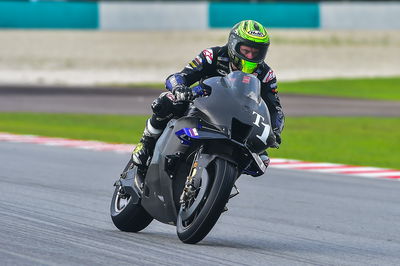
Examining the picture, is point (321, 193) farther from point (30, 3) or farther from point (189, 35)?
point (189, 35)

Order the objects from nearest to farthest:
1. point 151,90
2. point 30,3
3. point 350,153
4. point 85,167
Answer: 1. point 85,167
2. point 350,153
3. point 151,90
4. point 30,3

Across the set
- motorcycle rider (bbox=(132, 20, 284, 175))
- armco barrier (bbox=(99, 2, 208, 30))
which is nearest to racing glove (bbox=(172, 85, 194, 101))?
motorcycle rider (bbox=(132, 20, 284, 175))

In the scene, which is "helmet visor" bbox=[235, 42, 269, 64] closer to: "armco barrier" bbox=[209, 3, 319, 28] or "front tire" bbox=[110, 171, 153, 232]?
"front tire" bbox=[110, 171, 153, 232]

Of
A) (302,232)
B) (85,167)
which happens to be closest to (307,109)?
(85,167)

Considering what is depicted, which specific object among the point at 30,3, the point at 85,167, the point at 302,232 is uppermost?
the point at 302,232

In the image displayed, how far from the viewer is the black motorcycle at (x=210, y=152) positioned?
6703 millimetres

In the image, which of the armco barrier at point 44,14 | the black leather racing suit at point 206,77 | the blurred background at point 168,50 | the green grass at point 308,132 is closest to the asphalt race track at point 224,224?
the black leather racing suit at point 206,77

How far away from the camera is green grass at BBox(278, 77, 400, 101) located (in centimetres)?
3156

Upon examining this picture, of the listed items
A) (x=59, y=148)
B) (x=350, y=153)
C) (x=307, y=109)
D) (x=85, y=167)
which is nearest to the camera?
(x=85, y=167)

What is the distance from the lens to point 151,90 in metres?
31.0

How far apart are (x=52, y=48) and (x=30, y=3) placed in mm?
1923

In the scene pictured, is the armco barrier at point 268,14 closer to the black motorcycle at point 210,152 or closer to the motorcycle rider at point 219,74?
the motorcycle rider at point 219,74

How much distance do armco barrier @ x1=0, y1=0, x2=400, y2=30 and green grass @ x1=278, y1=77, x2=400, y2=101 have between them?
14.2 ft

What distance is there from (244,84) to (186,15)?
31.9 metres
